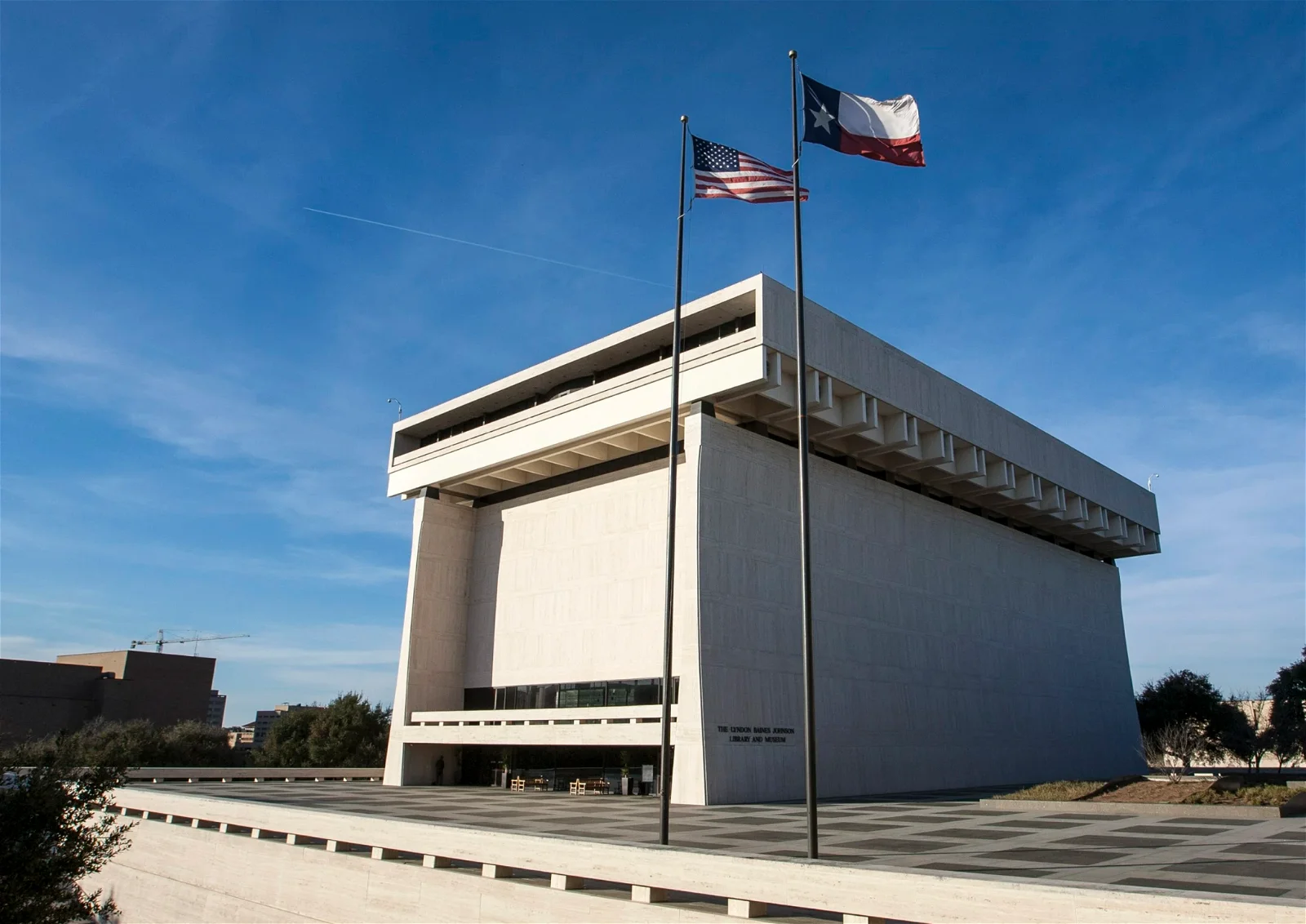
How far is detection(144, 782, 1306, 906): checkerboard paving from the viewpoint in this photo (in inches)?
483

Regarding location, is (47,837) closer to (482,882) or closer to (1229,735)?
(482,882)

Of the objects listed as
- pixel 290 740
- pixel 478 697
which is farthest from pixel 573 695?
pixel 290 740

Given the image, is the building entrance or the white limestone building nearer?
the white limestone building

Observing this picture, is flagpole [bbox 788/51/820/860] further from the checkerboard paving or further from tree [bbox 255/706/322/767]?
tree [bbox 255/706/322/767]

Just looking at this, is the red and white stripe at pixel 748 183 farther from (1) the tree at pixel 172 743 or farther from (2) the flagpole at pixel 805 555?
(1) the tree at pixel 172 743

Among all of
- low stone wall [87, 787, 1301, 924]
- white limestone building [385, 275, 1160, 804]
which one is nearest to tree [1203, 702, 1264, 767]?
white limestone building [385, 275, 1160, 804]

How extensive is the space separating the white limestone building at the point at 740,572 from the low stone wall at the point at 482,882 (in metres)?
11.9

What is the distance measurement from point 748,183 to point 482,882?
13.0m

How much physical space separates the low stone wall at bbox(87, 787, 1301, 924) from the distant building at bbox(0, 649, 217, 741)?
239ft

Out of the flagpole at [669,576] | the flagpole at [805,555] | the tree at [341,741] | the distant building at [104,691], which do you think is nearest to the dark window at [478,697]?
the tree at [341,741]

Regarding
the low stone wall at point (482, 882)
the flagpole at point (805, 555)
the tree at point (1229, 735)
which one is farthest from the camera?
the tree at point (1229, 735)

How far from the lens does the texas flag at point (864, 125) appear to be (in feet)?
52.5

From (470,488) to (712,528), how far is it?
16.7 meters

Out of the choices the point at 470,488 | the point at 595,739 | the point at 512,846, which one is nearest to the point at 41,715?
the point at 470,488
